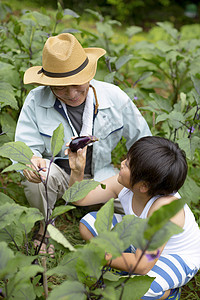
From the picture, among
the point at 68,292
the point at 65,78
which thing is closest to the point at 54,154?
the point at 68,292

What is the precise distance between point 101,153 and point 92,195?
0.36m

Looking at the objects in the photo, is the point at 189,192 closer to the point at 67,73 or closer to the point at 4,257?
the point at 67,73

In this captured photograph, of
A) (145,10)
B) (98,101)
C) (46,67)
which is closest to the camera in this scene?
(46,67)

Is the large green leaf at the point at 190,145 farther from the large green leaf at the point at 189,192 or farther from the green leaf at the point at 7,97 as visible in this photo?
the green leaf at the point at 7,97

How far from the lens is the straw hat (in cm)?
174

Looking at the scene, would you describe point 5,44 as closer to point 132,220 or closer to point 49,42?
point 49,42

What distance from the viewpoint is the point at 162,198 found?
1.54m

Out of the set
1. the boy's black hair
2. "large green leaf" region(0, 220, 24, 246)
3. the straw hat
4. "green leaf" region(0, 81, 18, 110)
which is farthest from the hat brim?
"large green leaf" region(0, 220, 24, 246)

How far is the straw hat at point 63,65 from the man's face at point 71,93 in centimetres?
6

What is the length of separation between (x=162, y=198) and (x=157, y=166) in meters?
0.18

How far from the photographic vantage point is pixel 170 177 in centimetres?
146

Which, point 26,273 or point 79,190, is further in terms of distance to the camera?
point 79,190

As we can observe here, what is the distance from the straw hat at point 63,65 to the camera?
1735 millimetres

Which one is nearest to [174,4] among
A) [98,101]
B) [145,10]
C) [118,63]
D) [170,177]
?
[145,10]
